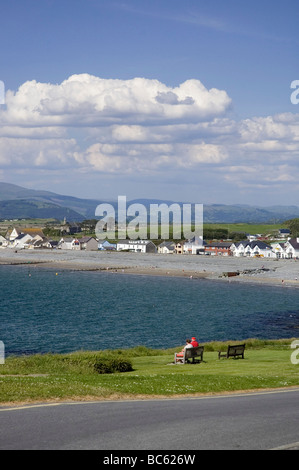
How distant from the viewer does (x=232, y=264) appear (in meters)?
137

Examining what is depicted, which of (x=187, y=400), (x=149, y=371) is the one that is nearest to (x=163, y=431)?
(x=187, y=400)

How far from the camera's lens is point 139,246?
184500mm

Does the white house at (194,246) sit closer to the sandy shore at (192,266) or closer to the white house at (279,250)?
the sandy shore at (192,266)

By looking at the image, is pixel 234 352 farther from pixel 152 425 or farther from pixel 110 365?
pixel 152 425

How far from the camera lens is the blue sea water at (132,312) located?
4684cm

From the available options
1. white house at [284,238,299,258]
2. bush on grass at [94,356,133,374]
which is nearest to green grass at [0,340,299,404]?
bush on grass at [94,356,133,374]

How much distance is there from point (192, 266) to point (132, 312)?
6847 cm

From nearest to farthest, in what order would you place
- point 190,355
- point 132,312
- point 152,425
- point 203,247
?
1. point 152,425
2. point 190,355
3. point 132,312
4. point 203,247

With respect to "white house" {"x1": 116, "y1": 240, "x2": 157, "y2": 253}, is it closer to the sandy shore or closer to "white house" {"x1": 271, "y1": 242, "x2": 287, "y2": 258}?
the sandy shore

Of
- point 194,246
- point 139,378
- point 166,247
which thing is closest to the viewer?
point 139,378

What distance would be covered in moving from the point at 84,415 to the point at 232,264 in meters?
126

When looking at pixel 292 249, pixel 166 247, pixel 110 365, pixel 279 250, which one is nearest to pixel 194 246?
pixel 166 247

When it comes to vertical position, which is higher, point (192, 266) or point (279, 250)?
point (279, 250)

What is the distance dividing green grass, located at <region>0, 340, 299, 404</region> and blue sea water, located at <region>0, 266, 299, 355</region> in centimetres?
1509
